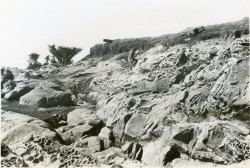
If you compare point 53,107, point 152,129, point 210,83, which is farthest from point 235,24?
point 53,107

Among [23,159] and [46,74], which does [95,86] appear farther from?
[23,159]

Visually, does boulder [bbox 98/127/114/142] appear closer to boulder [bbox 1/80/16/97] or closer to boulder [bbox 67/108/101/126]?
boulder [bbox 67/108/101/126]

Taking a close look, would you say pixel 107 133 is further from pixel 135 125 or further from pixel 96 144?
pixel 135 125

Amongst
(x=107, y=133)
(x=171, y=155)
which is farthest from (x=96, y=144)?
(x=171, y=155)

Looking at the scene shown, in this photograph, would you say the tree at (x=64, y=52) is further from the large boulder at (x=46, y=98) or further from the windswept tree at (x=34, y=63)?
the large boulder at (x=46, y=98)

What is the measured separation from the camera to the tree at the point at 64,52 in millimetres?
18648

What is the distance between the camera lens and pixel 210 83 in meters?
12.3

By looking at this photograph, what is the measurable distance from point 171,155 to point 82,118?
412cm

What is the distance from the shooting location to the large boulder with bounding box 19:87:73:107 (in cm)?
1460

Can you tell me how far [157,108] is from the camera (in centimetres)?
1270

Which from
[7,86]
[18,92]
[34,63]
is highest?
[34,63]

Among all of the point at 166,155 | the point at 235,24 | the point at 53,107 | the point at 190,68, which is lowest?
the point at 166,155

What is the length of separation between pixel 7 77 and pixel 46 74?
2210 mm

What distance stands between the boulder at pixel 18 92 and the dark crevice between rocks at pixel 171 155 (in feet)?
24.7
